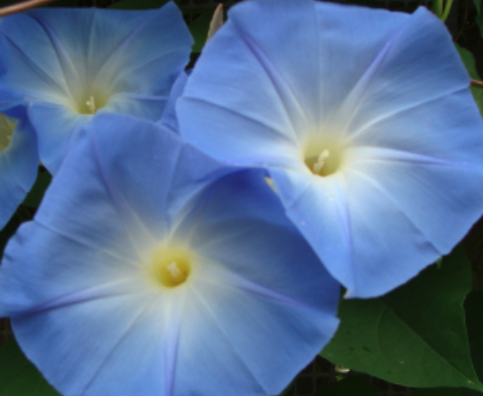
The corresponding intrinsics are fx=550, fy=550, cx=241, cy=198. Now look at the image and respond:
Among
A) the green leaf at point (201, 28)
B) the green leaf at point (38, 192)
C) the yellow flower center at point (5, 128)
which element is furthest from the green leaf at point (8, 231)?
the green leaf at point (201, 28)

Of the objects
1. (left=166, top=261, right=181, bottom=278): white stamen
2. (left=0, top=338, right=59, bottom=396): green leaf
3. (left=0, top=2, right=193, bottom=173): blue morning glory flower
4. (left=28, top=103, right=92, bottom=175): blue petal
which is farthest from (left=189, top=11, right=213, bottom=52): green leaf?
(left=0, top=338, right=59, bottom=396): green leaf

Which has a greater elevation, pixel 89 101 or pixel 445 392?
pixel 89 101

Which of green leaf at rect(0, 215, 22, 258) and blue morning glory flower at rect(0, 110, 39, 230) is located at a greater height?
blue morning glory flower at rect(0, 110, 39, 230)

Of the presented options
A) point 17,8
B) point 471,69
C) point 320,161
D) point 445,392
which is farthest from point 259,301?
point 471,69

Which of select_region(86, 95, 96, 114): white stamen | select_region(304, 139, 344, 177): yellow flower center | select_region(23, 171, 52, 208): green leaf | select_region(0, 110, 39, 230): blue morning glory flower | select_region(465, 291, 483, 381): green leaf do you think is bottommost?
select_region(465, 291, 483, 381): green leaf

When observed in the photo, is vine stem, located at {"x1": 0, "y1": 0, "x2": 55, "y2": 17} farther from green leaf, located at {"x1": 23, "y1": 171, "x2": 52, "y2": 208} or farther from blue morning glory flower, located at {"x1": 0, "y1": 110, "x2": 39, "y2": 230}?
green leaf, located at {"x1": 23, "y1": 171, "x2": 52, "y2": 208}

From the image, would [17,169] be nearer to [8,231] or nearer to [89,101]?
[89,101]

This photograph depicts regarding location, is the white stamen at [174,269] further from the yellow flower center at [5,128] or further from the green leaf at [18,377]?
the yellow flower center at [5,128]
